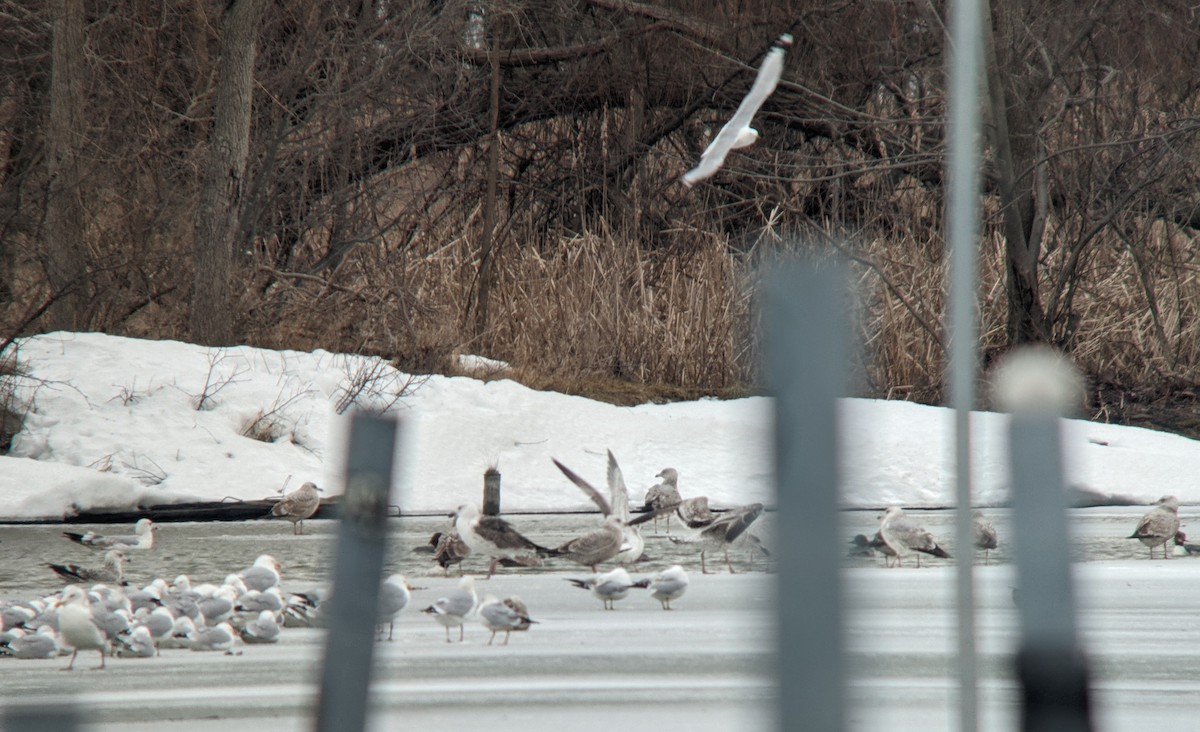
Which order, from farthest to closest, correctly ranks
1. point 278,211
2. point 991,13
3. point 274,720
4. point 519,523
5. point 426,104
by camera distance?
point 426,104 → point 278,211 → point 991,13 → point 519,523 → point 274,720

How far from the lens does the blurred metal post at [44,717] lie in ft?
3.19

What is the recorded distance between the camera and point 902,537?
18.5ft

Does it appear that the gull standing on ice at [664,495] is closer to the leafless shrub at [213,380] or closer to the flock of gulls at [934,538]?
the flock of gulls at [934,538]

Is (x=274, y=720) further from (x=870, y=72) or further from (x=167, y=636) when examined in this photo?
(x=870, y=72)

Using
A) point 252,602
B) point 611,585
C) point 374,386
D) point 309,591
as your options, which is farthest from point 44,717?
point 374,386

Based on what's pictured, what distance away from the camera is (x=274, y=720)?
3.29 metres

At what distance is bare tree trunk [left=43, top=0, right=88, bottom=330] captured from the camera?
31.3 ft

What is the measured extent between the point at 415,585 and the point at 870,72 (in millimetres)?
8748

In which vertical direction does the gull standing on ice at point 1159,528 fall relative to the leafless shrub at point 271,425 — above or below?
below

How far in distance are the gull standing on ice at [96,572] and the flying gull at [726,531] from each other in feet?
8.13

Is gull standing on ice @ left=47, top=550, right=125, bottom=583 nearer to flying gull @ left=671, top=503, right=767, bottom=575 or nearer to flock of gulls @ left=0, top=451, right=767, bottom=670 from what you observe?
flock of gulls @ left=0, top=451, right=767, bottom=670

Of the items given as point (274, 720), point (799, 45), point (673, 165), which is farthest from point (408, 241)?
point (274, 720)

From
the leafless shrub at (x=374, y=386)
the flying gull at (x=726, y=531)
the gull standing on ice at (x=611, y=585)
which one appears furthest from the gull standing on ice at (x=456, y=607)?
the leafless shrub at (x=374, y=386)

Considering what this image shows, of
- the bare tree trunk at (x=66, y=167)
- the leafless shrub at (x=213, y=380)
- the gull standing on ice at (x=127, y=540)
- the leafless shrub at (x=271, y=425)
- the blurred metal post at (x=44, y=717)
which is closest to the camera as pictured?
the blurred metal post at (x=44, y=717)
